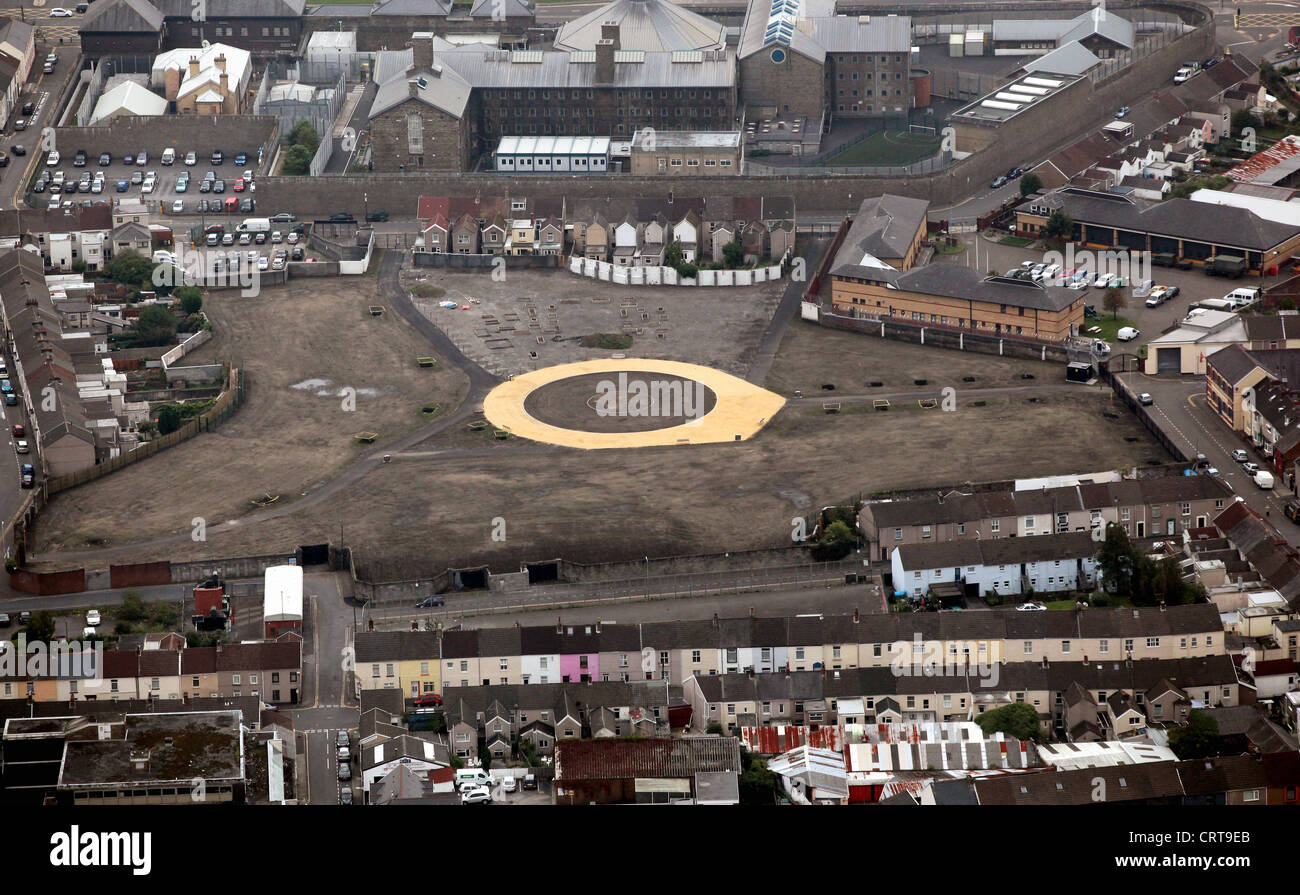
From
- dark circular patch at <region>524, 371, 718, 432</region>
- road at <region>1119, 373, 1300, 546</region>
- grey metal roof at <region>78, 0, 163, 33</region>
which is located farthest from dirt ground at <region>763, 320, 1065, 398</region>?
grey metal roof at <region>78, 0, 163, 33</region>

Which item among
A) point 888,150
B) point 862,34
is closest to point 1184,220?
point 888,150

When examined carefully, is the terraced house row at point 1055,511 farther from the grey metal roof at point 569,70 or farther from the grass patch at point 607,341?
the grey metal roof at point 569,70

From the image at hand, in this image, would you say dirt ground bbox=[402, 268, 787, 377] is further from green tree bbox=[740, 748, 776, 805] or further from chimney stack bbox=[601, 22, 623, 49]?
A: green tree bbox=[740, 748, 776, 805]

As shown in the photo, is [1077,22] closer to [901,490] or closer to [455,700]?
[901,490]

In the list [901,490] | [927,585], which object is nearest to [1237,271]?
[901,490]

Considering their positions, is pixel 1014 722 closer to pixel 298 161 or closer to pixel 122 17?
pixel 298 161

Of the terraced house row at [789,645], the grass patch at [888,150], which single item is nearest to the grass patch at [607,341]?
the grass patch at [888,150]
